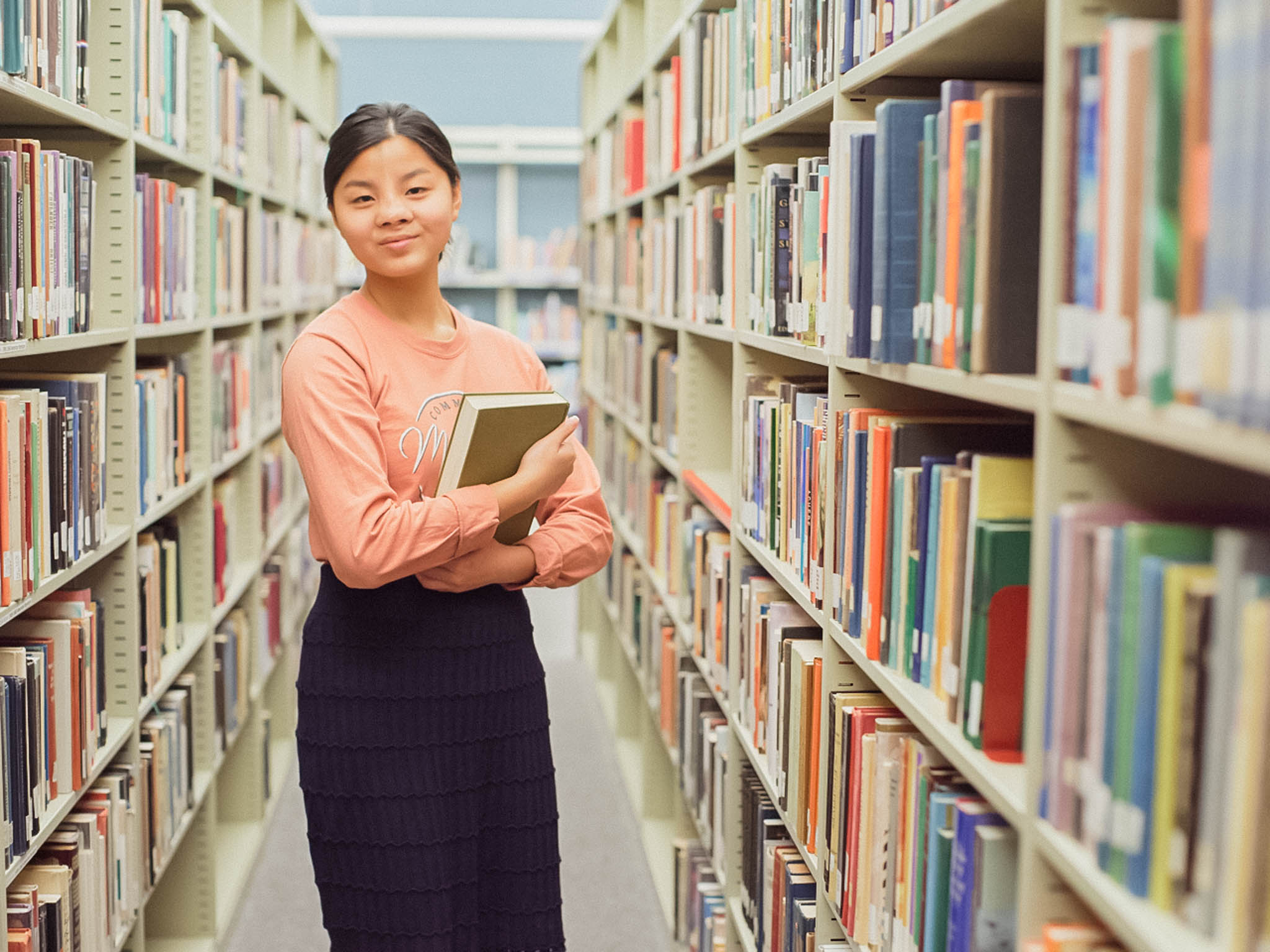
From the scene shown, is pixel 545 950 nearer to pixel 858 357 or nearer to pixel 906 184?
pixel 858 357

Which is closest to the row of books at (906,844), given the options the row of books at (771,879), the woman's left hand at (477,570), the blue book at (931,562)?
the blue book at (931,562)

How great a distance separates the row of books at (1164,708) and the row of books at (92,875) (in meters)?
1.49

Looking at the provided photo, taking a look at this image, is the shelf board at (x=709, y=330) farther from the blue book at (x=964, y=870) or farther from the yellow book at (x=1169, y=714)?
the yellow book at (x=1169, y=714)

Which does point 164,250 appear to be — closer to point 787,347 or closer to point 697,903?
point 787,347

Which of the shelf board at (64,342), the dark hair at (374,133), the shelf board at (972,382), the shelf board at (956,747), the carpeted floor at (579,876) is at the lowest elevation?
the carpeted floor at (579,876)

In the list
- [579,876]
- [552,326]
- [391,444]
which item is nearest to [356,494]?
[391,444]

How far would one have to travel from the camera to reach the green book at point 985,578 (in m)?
1.19

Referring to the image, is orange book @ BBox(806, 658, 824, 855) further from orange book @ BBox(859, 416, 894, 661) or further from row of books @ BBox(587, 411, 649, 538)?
row of books @ BBox(587, 411, 649, 538)

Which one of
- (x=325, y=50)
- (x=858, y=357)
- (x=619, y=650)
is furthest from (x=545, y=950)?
(x=325, y=50)

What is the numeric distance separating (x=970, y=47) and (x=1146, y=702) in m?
0.74

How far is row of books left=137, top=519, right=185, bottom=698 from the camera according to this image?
8.41 feet

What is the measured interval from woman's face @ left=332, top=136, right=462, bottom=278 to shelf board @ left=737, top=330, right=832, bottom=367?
554 millimetres

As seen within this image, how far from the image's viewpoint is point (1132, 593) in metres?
0.91

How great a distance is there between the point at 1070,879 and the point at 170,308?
233 cm
